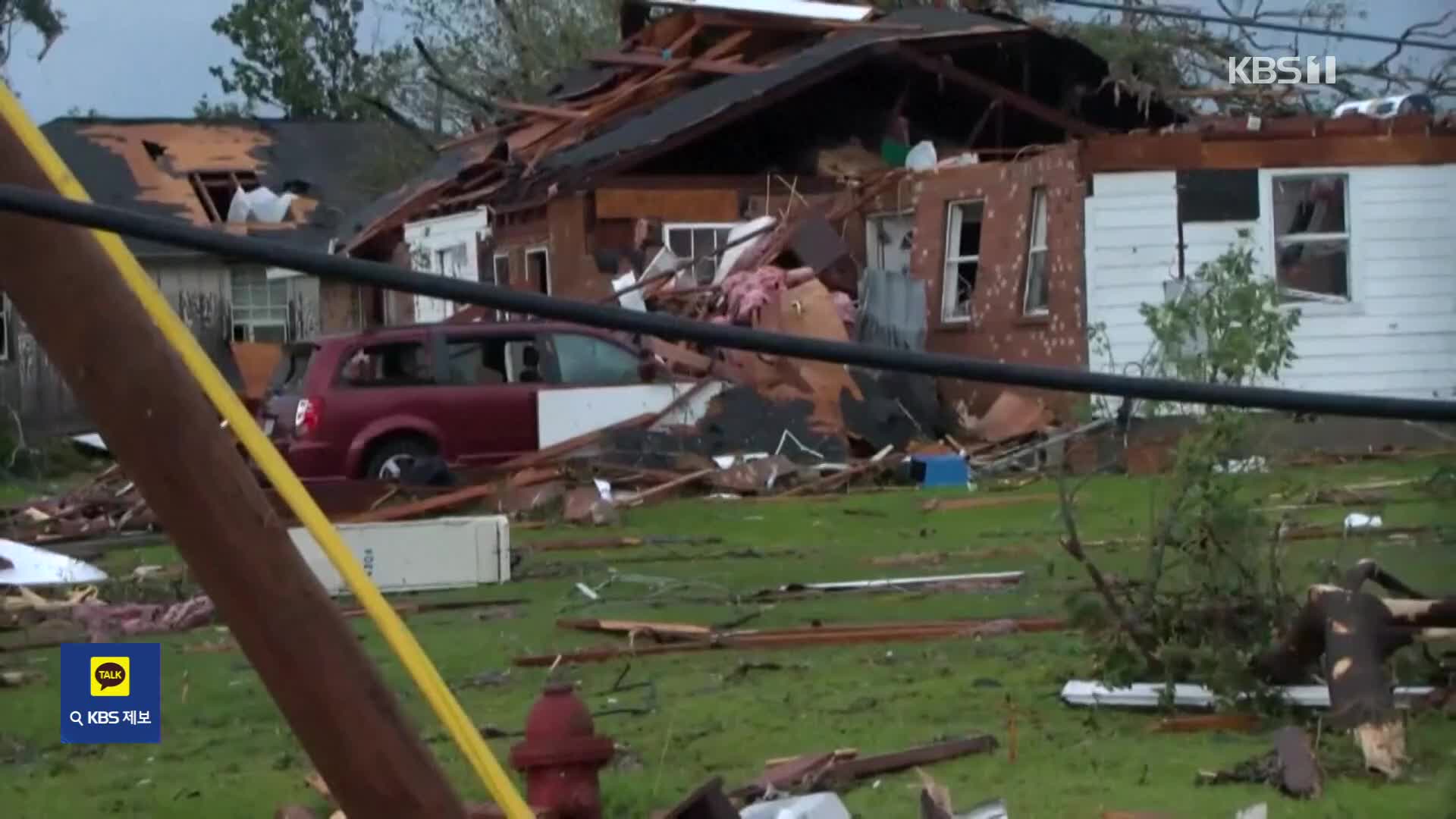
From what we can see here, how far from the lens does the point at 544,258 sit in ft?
93.2

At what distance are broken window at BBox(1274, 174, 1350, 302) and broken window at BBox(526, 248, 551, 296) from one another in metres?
10.4

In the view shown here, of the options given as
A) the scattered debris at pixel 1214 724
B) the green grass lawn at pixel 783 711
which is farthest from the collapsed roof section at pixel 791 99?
the scattered debris at pixel 1214 724

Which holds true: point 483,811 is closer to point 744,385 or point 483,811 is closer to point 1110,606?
point 1110,606

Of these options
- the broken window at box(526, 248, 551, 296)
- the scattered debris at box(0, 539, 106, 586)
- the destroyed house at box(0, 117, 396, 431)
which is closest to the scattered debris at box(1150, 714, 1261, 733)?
the scattered debris at box(0, 539, 106, 586)

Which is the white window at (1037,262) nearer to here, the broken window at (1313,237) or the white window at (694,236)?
the broken window at (1313,237)

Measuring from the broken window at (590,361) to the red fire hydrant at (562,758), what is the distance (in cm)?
1469

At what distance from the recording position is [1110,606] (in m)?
8.12

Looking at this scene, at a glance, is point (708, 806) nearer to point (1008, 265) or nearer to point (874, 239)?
point (1008, 265)

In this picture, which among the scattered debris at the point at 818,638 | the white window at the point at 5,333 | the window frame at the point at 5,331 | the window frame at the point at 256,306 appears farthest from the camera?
the window frame at the point at 256,306

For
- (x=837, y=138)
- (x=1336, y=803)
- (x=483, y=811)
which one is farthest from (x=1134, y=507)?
(x=837, y=138)

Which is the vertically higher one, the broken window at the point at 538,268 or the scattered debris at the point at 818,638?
the broken window at the point at 538,268

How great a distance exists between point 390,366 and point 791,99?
367 inches

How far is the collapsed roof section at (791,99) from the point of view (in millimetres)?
26656

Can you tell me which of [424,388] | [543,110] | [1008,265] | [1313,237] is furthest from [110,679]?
[543,110]
